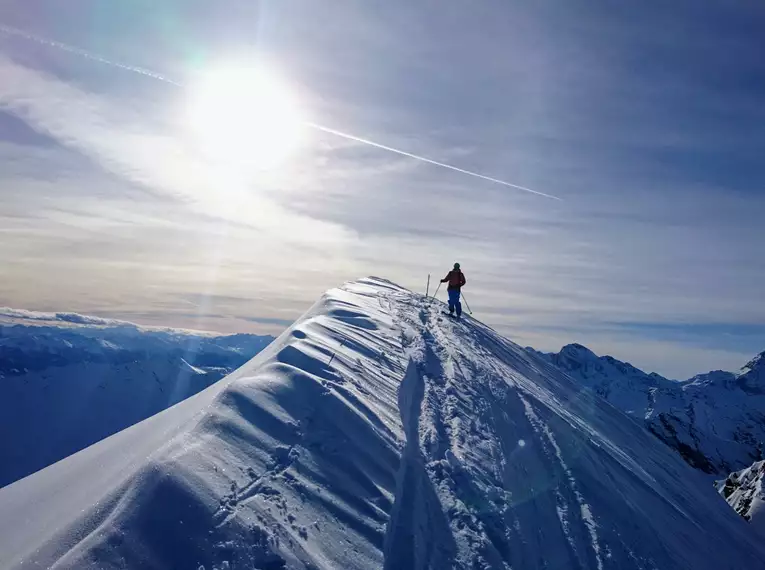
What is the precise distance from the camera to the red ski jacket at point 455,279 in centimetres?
2572

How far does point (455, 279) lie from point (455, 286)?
0.37 m

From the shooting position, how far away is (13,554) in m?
6.04

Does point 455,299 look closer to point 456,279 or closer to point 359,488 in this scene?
point 456,279

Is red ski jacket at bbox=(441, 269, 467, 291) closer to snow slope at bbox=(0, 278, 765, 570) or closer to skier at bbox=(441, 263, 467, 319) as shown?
skier at bbox=(441, 263, 467, 319)

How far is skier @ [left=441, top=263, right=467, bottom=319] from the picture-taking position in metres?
25.4

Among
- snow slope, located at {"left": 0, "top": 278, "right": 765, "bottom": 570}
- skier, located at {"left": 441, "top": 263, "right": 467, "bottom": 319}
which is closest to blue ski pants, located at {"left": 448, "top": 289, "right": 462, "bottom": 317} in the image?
skier, located at {"left": 441, "top": 263, "right": 467, "bottom": 319}

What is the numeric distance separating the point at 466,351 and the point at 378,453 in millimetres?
9175

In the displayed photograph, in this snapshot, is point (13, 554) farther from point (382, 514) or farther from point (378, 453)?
point (378, 453)

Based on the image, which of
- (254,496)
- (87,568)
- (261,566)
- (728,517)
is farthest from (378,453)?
(728,517)

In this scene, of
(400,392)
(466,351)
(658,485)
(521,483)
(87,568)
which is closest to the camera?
(87,568)

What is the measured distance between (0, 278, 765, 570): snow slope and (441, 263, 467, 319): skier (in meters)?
10.4

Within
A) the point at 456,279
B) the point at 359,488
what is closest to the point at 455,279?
the point at 456,279

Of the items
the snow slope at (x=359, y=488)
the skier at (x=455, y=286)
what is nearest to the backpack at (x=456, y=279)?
the skier at (x=455, y=286)

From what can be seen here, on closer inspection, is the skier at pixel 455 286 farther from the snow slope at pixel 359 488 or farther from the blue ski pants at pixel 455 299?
the snow slope at pixel 359 488
